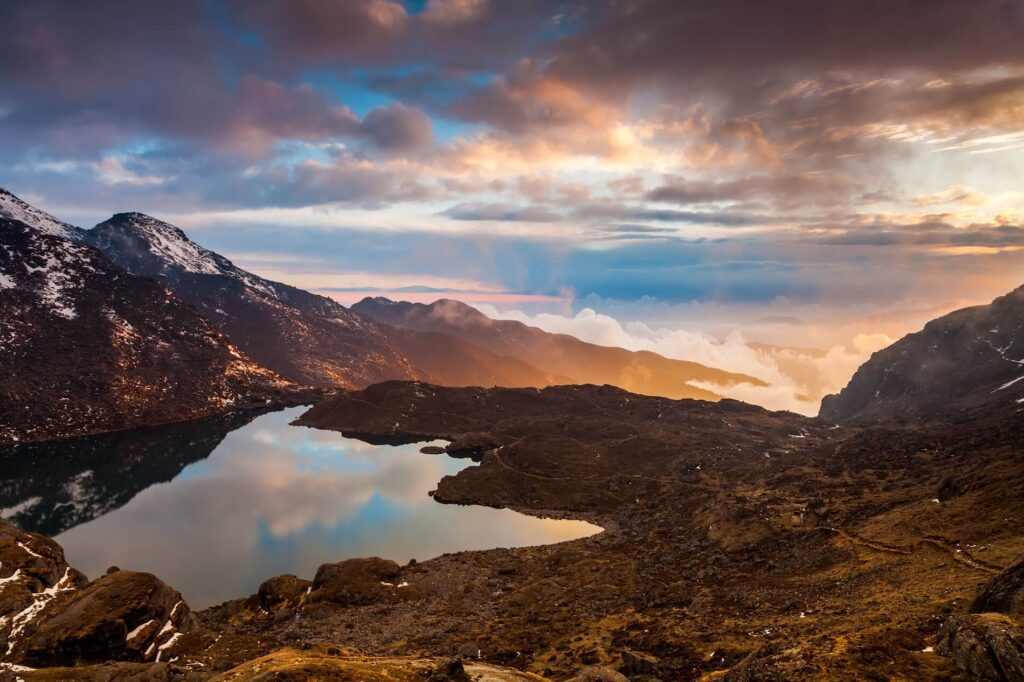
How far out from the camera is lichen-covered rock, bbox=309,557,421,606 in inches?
3255

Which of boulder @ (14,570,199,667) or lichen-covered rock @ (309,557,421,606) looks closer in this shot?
boulder @ (14,570,199,667)

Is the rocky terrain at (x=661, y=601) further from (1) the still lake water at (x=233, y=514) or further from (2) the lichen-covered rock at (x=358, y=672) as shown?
(1) the still lake water at (x=233, y=514)

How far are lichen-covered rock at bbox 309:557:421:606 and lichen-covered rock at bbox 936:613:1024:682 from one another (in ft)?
238

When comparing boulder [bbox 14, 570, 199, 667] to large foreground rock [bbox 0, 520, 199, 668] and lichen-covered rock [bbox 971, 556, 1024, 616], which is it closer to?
large foreground rock [bbox 0, 520, 199, 668]

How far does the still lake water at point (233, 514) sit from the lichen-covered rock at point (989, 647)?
9384 centimetres

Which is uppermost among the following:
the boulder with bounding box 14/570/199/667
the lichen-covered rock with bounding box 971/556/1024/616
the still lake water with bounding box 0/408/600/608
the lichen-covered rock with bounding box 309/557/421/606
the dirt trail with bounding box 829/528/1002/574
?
the lichen-covered rock with bounding box 971/556/1024/616

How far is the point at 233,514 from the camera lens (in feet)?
438

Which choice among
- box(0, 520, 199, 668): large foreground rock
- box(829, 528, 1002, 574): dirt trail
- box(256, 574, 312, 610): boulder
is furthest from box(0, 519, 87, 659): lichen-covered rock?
box(829, 528, 1002, 574): dirt trail

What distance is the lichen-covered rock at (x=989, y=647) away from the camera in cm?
2634

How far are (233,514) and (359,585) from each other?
6662cm

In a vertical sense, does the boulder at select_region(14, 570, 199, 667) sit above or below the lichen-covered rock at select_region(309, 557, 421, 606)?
above

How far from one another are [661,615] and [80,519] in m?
141

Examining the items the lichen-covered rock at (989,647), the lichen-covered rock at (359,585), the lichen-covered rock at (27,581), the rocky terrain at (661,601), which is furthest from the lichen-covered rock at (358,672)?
the lichen-covered rock at (359,585)

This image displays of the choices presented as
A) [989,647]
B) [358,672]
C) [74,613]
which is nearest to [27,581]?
[74,613]
